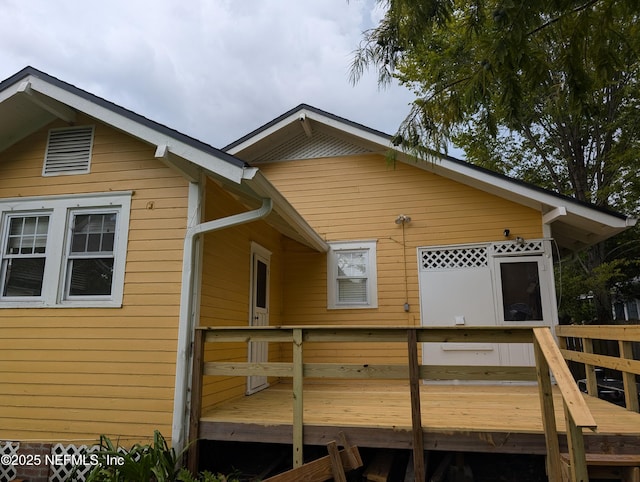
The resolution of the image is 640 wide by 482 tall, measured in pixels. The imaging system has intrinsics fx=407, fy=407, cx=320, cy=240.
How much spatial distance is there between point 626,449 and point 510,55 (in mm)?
3400

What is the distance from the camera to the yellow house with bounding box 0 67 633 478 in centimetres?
411

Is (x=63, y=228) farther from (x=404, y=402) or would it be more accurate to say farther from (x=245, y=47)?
(x=245, y=47)

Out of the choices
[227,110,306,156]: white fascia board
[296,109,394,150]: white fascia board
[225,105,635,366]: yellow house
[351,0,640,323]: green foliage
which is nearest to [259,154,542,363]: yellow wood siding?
[225,105,635,366]: yellow house

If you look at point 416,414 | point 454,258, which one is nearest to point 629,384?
point 416,414

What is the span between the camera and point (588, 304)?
54.3ft

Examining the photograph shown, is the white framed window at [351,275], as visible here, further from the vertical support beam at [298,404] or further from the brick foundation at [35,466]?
the brick foundation at [35,466]

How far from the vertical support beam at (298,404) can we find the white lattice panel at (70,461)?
1.98m

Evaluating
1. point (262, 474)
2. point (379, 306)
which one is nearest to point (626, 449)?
point (262, 474)

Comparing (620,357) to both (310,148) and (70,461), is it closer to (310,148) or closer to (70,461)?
(70,461)

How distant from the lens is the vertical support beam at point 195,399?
3887 mm

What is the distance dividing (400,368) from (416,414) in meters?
0.40

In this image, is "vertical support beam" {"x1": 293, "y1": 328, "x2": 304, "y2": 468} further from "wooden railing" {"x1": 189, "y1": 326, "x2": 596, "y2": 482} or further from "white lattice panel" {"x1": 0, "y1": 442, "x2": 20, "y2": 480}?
"white lattice panel" {"x1": 0, "y1": 442, "x2": 20, "y2": 480}

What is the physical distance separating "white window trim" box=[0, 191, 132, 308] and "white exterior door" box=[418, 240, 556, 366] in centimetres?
463

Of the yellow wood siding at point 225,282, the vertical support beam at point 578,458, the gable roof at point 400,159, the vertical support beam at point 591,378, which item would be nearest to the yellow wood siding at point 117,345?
the yellow wood siding at point 225,282
